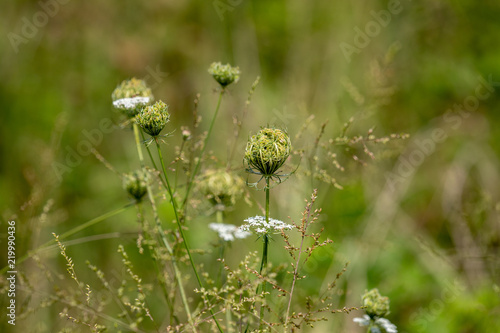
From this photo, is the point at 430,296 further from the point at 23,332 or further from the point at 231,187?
the point at 23,332

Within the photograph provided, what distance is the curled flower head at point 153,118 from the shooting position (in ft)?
4.84

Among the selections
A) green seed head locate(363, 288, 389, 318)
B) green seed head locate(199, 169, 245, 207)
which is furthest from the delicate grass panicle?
green seed head locate(199, 169, 245, 207)

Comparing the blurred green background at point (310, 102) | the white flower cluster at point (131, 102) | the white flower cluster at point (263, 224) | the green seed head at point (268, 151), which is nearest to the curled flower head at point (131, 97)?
the white flower cluster at point (131, 102)

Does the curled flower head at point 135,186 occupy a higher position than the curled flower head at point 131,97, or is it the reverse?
the curled flower head at point 131,97

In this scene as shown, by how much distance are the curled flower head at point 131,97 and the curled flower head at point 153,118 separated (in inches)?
9.5

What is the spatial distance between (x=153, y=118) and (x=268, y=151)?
0.39 meters

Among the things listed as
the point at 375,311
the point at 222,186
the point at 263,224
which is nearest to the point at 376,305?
the point at 375,311

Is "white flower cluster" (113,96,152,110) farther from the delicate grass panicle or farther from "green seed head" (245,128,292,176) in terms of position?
the delicate grass panicle

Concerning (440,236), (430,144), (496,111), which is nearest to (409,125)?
(430,144)

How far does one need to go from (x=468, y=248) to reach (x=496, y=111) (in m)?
2.19

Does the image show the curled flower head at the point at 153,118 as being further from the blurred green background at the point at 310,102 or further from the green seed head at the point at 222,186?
the blurred green background at the point at 310,102

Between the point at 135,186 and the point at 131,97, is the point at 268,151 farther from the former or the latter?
the point at 135,186

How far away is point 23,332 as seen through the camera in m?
2.38

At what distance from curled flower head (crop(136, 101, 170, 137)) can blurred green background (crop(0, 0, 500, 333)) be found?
2009 millimetres
